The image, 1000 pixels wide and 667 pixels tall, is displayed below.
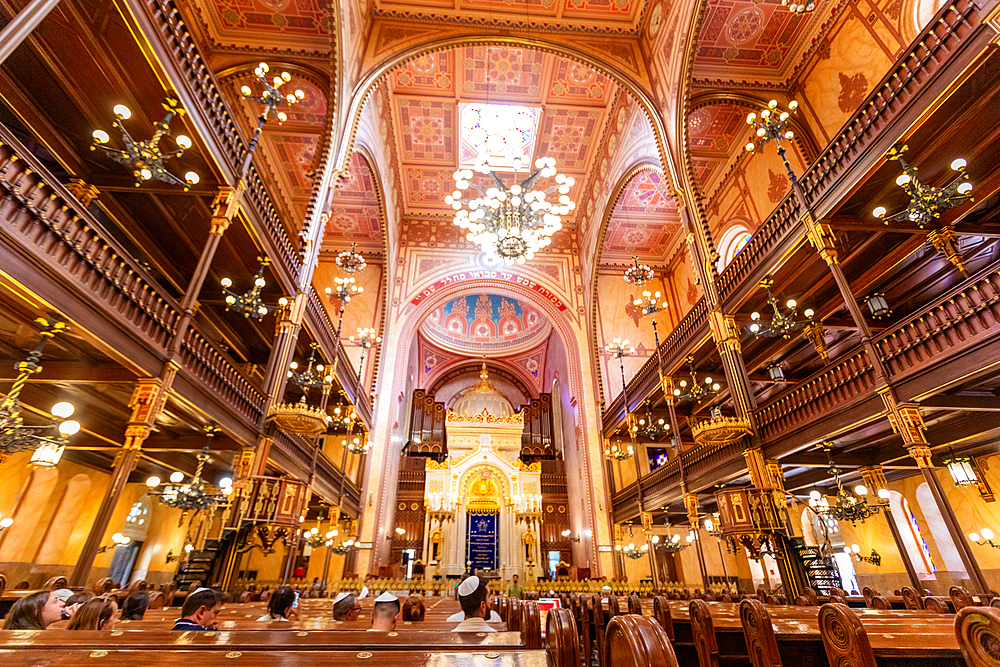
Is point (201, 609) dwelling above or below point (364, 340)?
below

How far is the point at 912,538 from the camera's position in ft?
38.9

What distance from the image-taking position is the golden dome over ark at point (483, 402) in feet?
84.1

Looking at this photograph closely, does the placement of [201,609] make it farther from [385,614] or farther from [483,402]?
[483,402]

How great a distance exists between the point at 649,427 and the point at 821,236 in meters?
7.65

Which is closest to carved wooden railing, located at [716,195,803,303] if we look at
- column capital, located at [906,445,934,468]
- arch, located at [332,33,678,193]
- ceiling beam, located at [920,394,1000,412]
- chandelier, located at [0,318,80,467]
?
arch, located at [332,33,678,193]

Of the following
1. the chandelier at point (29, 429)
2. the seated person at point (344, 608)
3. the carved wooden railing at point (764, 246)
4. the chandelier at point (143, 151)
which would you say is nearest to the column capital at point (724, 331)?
the carved wooden railing at point (764, 246)

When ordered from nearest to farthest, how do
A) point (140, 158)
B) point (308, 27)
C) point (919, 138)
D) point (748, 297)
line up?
point (140, 158), point (919, 138), point (748, 297), point (308, 27)

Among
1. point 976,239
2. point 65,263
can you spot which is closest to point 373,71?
point 65,263

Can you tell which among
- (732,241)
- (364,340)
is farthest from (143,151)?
(732,241)

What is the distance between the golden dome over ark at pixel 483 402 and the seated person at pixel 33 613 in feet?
74.1

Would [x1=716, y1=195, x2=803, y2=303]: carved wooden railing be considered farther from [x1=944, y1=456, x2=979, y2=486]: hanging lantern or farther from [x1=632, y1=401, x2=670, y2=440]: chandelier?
[x1=944, y1=456, x2=979, y2=486]: hanging lantern

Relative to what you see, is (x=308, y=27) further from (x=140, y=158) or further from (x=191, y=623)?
(x=191, y=623)

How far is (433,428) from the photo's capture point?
24266mm

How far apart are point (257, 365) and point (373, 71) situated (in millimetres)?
9080
